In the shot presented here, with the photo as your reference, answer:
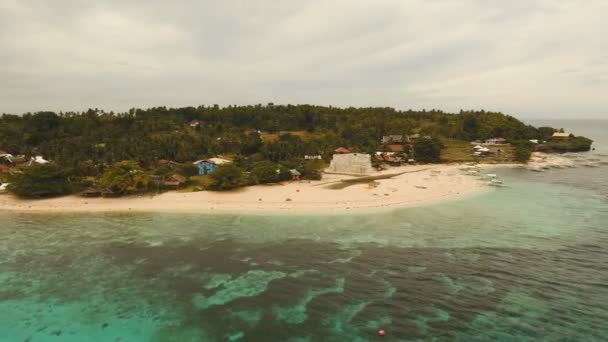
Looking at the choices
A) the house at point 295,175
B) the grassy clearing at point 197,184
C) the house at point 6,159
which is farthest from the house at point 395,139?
the house at point 6,159

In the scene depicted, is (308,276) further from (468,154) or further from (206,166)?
(468,154)

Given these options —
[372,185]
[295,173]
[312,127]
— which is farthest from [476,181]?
[312,127]

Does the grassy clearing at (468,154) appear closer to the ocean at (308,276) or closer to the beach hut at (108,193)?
the ocean at (308,276)

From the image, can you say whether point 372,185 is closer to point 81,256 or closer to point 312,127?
point 81,256

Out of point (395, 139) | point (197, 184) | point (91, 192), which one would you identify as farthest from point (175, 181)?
point (395, 139)

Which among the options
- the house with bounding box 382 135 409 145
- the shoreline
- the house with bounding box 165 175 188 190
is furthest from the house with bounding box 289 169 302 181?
the house with bounding box 382 135 409 145
